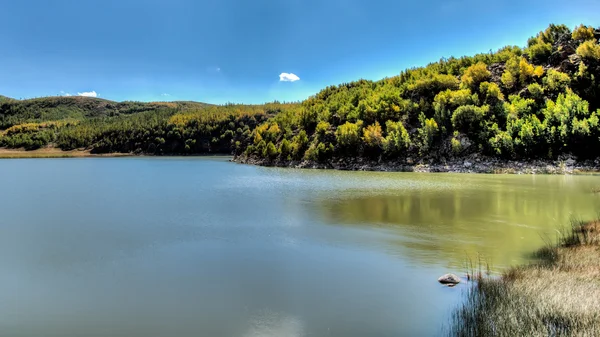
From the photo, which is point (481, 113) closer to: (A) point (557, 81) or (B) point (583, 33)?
(A) point (557, 81)

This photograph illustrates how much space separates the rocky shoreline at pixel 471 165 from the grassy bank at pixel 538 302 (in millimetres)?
36517

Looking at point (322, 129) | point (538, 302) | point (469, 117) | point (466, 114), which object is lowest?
point (538, 302)

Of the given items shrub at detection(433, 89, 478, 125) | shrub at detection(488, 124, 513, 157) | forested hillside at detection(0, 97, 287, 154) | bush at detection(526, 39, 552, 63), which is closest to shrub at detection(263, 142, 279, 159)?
shrub at detection(433, 89, 478, 125)

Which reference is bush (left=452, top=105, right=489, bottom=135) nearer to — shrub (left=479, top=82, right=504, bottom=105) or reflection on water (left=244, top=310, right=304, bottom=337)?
shrub (left=479, top=82, right=504, bottom=105)

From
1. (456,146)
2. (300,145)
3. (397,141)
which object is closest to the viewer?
(456,146)

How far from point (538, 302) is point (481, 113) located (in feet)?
151

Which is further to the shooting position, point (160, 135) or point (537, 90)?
point (160, 135)

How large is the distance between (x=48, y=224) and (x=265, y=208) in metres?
9.78

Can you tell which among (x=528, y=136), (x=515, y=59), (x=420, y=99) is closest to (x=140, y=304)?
(x=528, y=136)

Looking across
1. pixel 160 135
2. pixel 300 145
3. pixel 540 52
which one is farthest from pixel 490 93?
pixel 160 135

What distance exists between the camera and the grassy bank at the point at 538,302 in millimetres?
5809

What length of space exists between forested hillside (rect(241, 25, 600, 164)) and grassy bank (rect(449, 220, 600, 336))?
38416mm

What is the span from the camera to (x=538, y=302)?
6.64 metres

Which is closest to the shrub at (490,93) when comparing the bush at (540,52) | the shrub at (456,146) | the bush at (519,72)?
the bush at (519,72)
